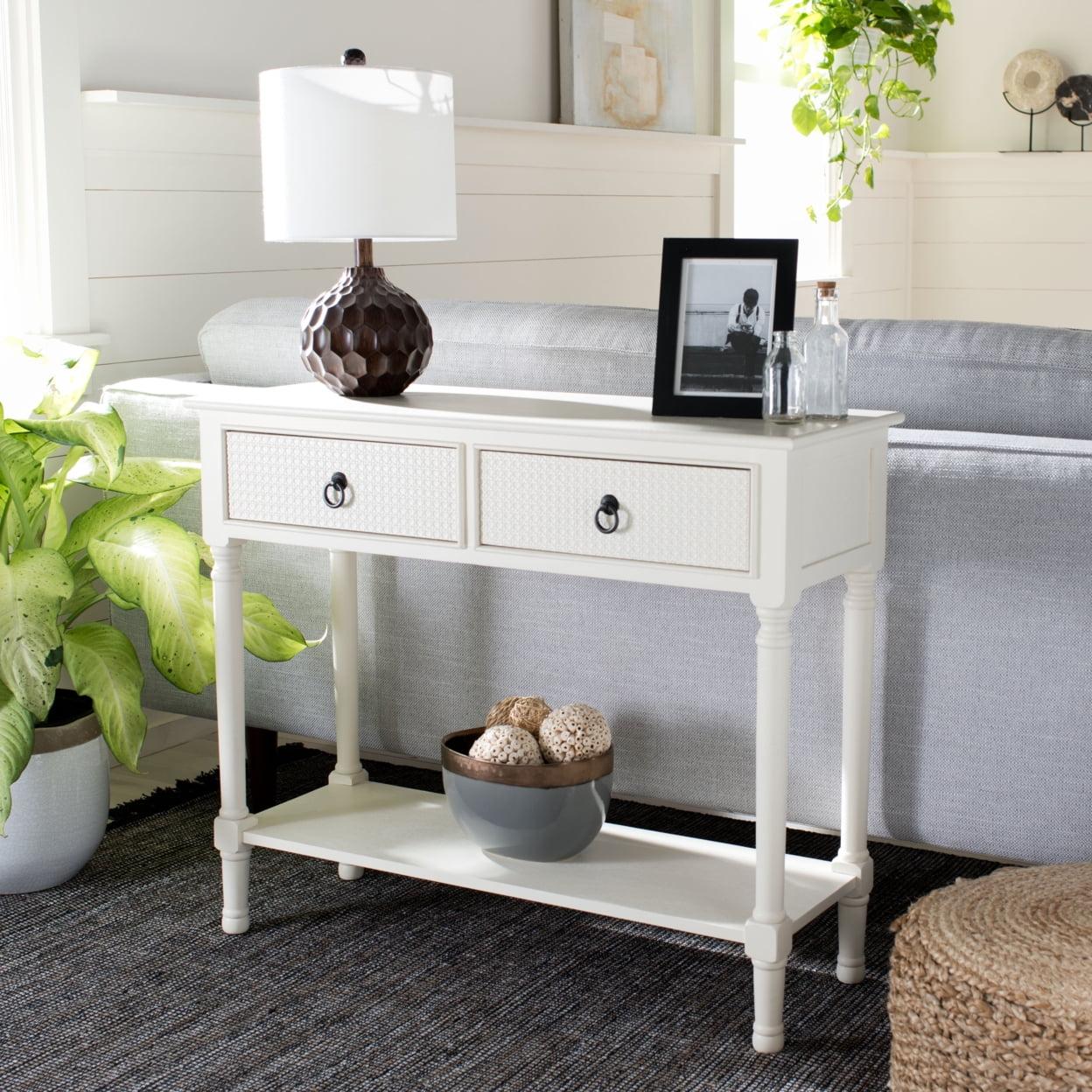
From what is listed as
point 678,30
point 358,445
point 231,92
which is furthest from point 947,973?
point 678,30

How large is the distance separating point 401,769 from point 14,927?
80 centimetres

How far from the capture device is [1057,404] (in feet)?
5.90

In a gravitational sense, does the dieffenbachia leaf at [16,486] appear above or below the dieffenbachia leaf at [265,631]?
above

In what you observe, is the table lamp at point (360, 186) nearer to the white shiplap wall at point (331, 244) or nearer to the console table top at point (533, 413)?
the console table top at point (533, 413)

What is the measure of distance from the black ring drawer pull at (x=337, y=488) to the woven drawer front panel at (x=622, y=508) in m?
0.19

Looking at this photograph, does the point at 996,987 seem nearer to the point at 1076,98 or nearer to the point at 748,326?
the point at 748,326

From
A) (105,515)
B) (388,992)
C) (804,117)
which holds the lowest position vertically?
(388,992)

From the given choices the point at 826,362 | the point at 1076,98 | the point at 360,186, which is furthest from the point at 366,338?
the point at 1076,98

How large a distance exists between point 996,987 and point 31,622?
1.30 meters

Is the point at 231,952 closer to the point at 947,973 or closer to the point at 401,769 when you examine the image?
the point at 401,769

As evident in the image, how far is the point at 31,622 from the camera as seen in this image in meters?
2.04

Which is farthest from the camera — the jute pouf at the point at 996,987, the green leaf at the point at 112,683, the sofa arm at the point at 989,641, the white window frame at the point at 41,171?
the white window frame at the point at 41,171

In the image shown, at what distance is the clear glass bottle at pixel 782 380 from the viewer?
5.41ft

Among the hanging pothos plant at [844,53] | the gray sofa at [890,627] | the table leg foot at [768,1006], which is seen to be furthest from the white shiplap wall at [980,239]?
the table leg foot at [768,1006]
